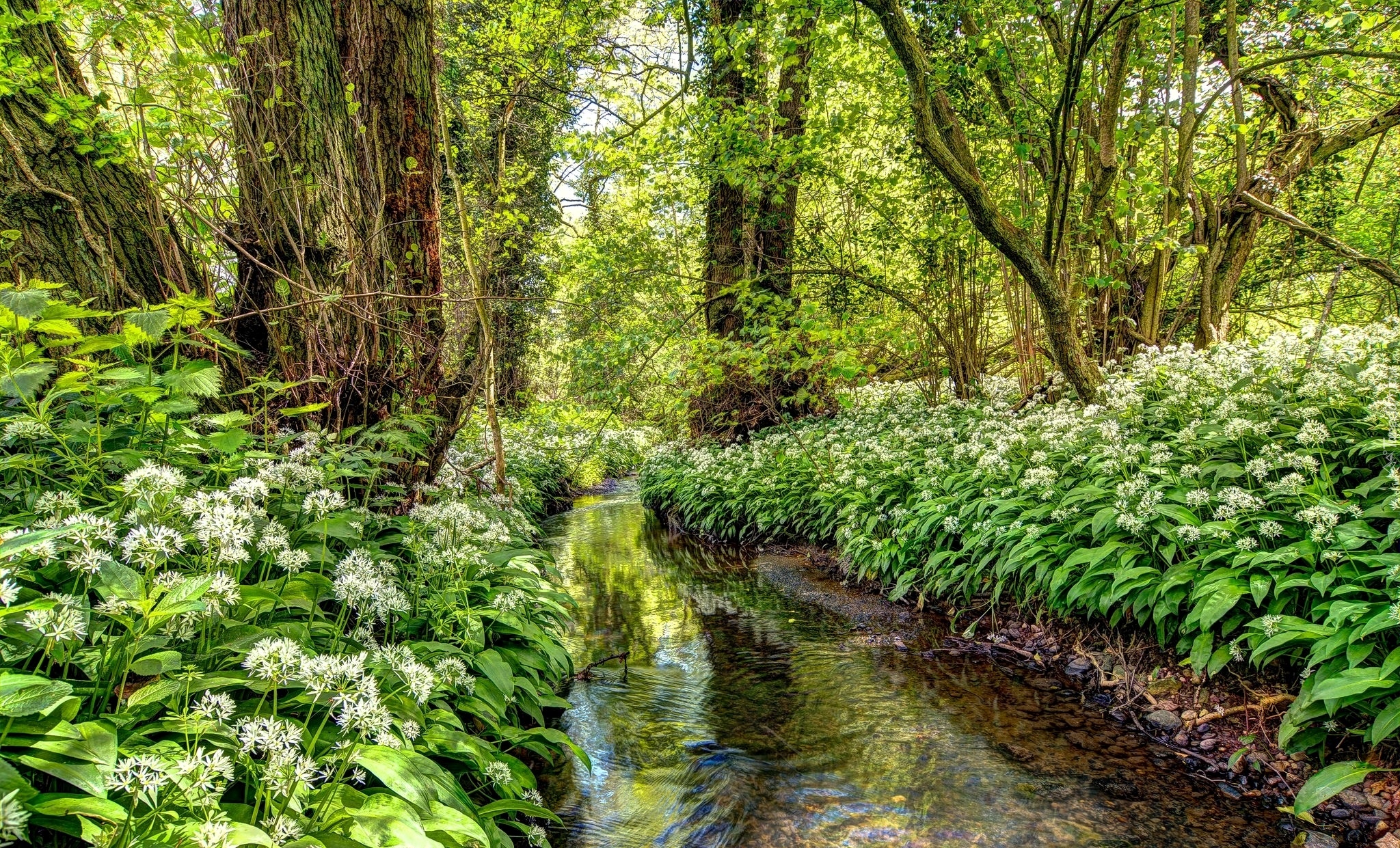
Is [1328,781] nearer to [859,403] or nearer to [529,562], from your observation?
[529,562]

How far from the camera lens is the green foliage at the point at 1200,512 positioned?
2799 mm

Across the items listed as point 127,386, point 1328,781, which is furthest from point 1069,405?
point 127,386

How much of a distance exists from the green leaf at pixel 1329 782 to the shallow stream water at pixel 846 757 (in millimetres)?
227

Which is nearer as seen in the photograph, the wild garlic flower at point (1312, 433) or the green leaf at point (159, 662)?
the green leaf at point (159, 662)

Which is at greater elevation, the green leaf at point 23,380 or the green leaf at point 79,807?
the green leaf at point 23,380

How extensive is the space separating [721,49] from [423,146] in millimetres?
3789

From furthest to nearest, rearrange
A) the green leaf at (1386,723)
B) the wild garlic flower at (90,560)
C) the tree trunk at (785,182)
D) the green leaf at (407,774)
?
the tree trunk at (785,182) → the green leaf at (1386,723) → the green leaf at (407,774) → the wild garlic flower at (90,560)

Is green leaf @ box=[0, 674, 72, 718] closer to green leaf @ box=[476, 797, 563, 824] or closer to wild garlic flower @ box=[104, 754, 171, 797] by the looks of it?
wild garlic flower @ box=[104, 754, 171, 797]

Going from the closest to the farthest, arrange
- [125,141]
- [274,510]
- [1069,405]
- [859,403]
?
[274,510]
[125,141]
[1069,405]
[859,403]

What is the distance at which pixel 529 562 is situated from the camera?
4590 millimetres

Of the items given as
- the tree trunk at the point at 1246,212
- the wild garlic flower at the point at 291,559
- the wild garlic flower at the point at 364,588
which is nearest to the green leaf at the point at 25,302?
the wild garlic flower at the point at 291,559

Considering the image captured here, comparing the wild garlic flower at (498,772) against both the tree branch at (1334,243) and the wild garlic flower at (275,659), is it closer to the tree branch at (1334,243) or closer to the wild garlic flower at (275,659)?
the wild garlic flower at (275,659)

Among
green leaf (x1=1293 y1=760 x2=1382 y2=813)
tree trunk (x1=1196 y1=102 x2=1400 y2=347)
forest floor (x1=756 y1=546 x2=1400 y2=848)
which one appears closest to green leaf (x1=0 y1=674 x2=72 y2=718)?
forest floor (x1=756 y1=546 x2=1400 y2=848)


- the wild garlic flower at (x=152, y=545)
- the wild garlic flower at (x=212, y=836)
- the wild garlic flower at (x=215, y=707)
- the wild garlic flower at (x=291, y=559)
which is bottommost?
the wild garlic flower at (x=212, y=836)
